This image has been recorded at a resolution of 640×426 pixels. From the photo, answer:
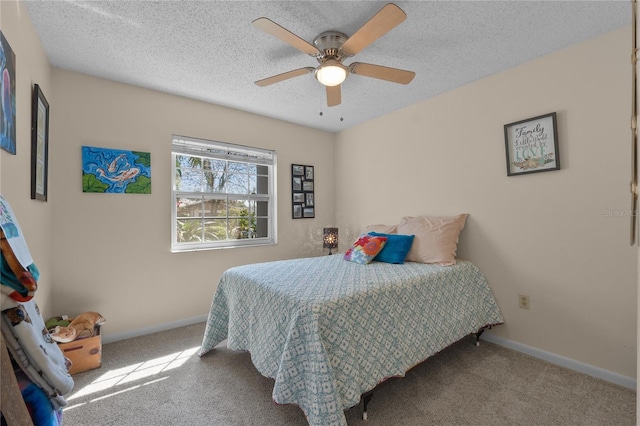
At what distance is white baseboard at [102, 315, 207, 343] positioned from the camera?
2.57 meters

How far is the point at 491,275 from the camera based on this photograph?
2541mm

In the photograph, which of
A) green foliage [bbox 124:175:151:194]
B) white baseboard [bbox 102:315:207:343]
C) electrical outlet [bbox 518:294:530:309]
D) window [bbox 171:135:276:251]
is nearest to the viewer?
electrical outlet [bbox 518:294:530:309]

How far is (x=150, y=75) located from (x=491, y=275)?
11.6 ft

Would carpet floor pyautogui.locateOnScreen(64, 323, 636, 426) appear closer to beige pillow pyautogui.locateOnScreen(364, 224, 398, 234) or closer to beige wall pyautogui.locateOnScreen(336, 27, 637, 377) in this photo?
beige wall pyautogui.locateOnScreen(336, 27, 637, 377)

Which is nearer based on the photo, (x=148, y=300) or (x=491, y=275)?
(x=491, y=275)

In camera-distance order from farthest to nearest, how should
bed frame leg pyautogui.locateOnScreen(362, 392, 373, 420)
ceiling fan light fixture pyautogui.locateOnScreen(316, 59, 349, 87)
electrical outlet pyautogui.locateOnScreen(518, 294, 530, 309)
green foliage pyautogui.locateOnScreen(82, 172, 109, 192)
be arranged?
green foliage pyautogui.locateOnScreen(82, 172, 109, 192) < electrical outlet pyautogui.locateOnScreen(518, 294, 530, 309) < ceiling fan light fixture pyautogui.locateOnScreen(316, 59, 349, 87) < bed frame leg pyautogui.locateOnScreen(362, 392, 373, 420)

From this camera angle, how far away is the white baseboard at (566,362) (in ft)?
6.16

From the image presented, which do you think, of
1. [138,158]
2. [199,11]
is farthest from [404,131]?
[138,158]

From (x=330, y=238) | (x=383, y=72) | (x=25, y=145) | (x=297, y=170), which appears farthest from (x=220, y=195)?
(x=383, y=72)

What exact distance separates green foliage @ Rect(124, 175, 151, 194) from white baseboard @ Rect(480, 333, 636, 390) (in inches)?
138

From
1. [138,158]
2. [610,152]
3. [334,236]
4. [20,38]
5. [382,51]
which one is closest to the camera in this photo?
[20,38]

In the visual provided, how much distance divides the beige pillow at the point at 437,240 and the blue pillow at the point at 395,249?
0.08 meters

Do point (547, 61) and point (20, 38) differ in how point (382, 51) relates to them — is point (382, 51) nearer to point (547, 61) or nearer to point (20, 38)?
point (547, 61)

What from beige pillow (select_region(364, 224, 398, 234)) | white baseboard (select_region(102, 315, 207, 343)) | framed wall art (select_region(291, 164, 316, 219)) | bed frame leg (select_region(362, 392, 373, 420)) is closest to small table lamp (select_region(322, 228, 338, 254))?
framed wall art (select_region(291, 164, 316, 219))
